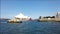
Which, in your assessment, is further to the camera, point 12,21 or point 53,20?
point 53,20

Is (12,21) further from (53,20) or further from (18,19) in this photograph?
(53,20)

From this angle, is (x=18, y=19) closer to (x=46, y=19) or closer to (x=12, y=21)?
(x=12, y=21)

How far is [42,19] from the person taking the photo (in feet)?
64.2

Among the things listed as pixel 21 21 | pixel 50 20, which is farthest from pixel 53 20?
pixel 21 21

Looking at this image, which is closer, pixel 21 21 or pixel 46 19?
pixel 21 21

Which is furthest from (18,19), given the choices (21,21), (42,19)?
(42,19)

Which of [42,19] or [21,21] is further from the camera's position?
[42,19]

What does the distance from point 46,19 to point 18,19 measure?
5.32 m

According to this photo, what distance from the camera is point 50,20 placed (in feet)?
64.7

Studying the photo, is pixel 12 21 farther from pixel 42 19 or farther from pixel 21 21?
pixel 42 19

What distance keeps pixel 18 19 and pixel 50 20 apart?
573 centimetres

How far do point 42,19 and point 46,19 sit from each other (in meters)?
0.56

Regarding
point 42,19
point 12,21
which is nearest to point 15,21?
point 12,21

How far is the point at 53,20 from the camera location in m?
19.1
